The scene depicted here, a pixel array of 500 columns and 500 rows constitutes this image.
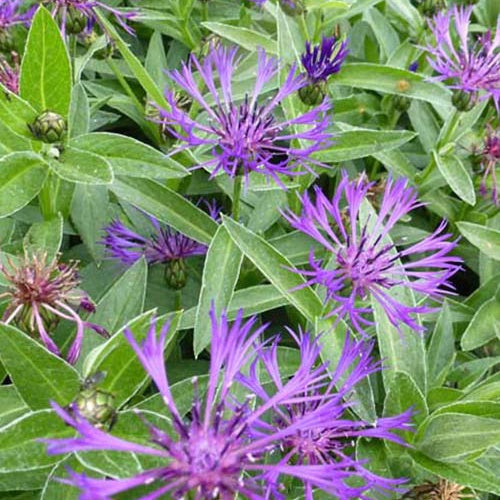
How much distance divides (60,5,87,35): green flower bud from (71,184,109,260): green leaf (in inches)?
10.5

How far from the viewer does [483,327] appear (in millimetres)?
1295

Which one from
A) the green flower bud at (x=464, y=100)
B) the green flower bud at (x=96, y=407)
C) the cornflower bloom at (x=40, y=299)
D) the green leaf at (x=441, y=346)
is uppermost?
the green flower bud at (x=464, y=100)

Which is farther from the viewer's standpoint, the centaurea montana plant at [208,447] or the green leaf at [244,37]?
the green leaf at [244,37]

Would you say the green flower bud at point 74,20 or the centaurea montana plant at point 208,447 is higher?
the green flower bud at point 74,20

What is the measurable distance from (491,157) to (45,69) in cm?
87

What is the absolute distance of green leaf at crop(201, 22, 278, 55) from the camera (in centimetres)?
148

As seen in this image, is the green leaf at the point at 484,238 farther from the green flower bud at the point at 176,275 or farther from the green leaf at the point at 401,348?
the green flower bud at the point at 176,275

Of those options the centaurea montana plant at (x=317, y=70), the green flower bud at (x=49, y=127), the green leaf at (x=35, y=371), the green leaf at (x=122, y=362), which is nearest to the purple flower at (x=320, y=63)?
the centaurea montana plant at (x=317, y=70)

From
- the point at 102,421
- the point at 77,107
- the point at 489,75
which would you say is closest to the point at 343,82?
the point at 489,75

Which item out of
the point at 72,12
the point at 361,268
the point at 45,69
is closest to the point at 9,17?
the point at 72,12

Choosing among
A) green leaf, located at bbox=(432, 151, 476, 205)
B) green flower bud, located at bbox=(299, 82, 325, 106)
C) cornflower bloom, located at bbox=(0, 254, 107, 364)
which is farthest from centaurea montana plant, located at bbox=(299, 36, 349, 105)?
cornflower bloom, located at bbox=(0, 254, 107, 364)

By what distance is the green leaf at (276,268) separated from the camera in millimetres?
1037

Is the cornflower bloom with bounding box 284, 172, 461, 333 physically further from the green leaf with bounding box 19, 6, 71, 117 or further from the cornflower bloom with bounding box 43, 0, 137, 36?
the cornflower bloom with bounding box 43, 0, 137, 36

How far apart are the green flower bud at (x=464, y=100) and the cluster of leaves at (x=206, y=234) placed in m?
0.04
